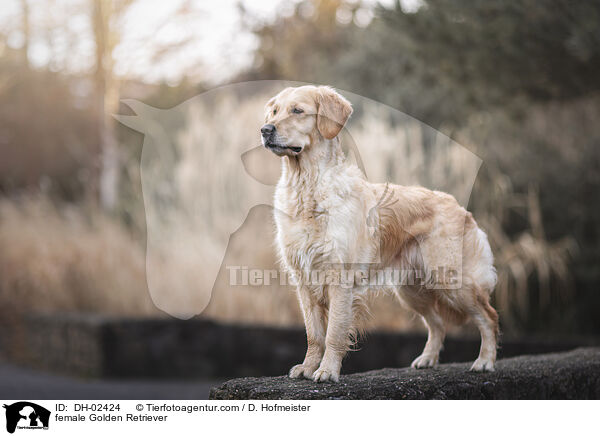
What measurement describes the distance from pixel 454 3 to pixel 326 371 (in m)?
5.15

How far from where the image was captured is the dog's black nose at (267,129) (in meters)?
2.41

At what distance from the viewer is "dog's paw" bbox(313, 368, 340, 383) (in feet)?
8.48

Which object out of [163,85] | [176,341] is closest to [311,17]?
[163,85]

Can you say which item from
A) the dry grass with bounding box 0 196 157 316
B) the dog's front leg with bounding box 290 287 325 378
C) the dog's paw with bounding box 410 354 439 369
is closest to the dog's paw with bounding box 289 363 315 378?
the dog's front leg with bounding box 290 287 325 378

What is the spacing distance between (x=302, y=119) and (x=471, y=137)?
5.88 meters

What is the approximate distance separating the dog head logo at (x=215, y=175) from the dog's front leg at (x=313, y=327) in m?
2.37

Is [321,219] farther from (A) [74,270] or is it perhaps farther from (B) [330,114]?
(A) [74,270]

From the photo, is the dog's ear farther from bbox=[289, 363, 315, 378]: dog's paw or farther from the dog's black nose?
bbox=[289, 363, 315, 378]: dog's paw

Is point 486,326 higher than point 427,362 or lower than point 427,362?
higher
